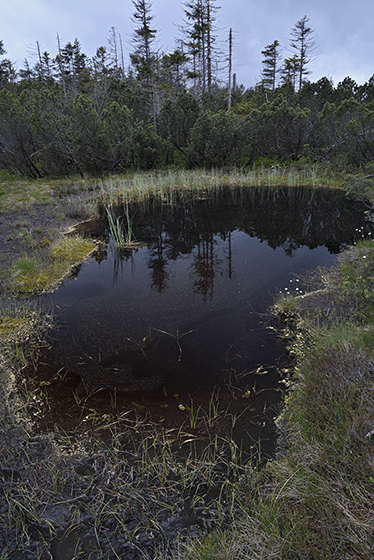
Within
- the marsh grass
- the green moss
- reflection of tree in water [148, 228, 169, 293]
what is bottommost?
the green moss

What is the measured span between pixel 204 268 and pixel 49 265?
3115 millimetres

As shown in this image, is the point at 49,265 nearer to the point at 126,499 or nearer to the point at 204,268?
the point at 204,268

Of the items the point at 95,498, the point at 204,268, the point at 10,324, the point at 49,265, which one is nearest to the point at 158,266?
the point at 204,268

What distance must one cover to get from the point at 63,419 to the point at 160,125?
19.5m

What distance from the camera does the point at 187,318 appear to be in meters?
4.44

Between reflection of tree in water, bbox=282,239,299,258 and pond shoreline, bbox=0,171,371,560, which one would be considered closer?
pond shoreline, bbox=0,171,371,560

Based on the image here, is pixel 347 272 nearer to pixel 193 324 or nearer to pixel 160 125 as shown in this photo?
pixel 193 324

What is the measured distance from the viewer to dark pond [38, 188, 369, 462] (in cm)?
304

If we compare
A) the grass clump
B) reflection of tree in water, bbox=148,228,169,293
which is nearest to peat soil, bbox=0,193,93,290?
the grass clump

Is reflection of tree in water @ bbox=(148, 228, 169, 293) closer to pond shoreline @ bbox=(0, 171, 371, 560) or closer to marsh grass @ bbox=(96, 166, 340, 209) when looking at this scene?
pond shoreline @ bbox=(0, 171, 371, 560)

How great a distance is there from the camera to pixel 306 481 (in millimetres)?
1714

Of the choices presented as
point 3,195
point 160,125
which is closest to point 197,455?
point 3,195

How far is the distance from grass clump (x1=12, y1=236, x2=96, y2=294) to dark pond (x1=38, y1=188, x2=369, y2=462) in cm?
31

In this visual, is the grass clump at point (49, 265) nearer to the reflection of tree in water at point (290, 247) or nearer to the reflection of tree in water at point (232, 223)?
the reflection of tree in water at point (232, 223)
